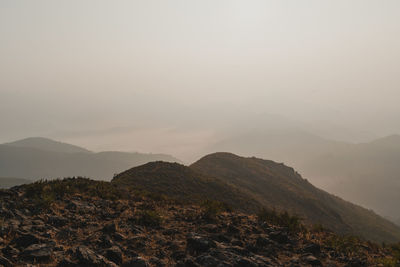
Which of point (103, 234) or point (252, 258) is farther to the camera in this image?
point (103, 234)

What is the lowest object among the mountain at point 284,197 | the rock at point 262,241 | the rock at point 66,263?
the mountain at point 284,197

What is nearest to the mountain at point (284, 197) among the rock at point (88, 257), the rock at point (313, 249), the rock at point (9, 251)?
the rock at point (313, 249)

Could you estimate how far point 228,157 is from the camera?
72.5m

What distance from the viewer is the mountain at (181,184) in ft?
106

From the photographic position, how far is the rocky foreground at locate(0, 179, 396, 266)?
7.95 m

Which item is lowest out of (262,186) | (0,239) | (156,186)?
(262,186)

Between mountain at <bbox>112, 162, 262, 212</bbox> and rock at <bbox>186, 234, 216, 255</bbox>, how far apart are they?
21143 mm

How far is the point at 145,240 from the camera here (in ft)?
32.2

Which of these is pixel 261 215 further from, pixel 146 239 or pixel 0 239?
pixel 0 239

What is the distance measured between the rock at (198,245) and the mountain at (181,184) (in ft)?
69.4

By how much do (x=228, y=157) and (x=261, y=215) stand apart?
57.6 meters

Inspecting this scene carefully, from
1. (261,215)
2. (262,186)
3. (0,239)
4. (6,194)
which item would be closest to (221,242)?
(261,215)

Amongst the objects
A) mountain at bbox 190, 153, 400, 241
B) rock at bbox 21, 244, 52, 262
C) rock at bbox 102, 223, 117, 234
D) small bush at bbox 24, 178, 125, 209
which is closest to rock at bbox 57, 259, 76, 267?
rock at bbox 21, 244, 52, 262

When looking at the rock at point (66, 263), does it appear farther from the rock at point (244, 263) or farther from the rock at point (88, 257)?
the rock at point (244, 263)
